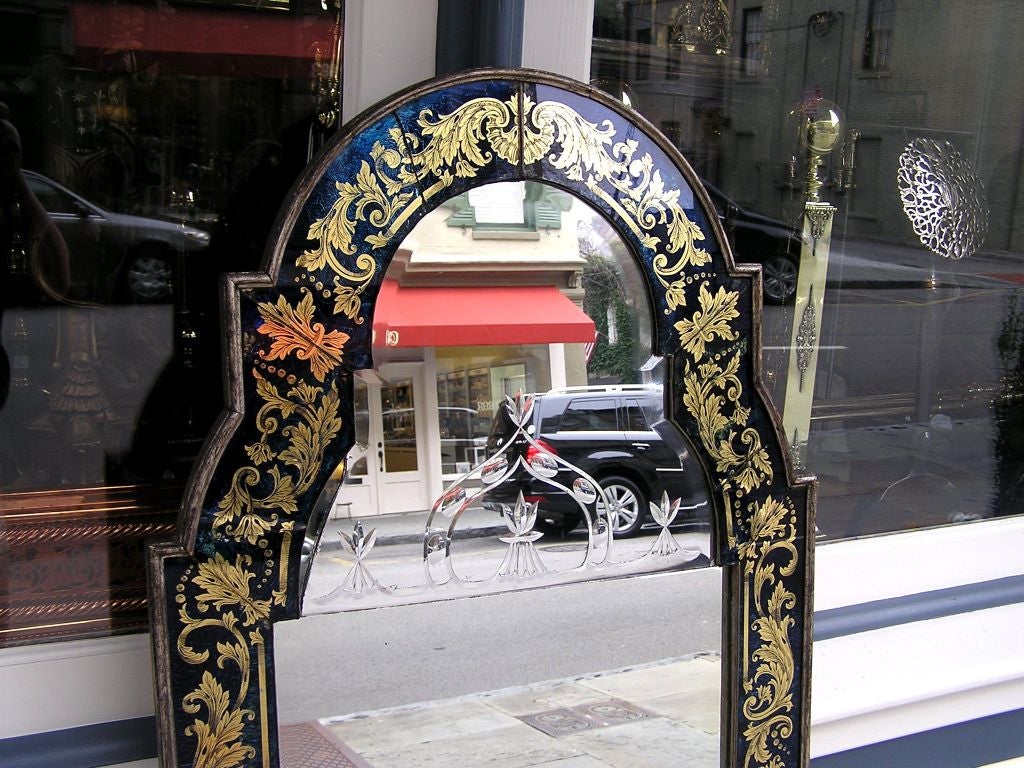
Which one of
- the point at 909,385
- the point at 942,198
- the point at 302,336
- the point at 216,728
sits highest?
the point at 942,198

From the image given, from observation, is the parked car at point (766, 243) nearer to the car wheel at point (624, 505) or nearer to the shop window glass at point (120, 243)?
the car wheel at point (624, 505)

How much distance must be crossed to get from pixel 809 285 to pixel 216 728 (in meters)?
1.49

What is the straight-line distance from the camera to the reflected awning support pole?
2092 mm

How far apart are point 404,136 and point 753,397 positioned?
2.25ft

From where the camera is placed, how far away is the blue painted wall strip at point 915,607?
2209mm

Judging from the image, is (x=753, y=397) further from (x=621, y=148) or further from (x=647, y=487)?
(x=621, y=148)

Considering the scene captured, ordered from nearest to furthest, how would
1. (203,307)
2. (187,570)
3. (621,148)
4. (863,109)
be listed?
1. (187,570)
2. (621,148)
3. (203,307)
4. (863,109)

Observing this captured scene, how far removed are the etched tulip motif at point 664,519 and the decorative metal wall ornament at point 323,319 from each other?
0.45ft

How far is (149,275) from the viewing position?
4.99 ft

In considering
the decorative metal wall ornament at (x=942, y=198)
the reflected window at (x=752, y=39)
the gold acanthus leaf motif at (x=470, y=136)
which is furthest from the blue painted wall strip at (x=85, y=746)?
the decorative metal wall ornament at (x=942, y=198)

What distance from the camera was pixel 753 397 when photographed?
1.57 metres

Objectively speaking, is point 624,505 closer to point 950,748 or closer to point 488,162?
point 488,162

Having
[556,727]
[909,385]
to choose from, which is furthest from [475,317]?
[909,385]

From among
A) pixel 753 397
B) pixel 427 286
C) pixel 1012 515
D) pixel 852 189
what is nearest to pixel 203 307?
pixel 427 286
